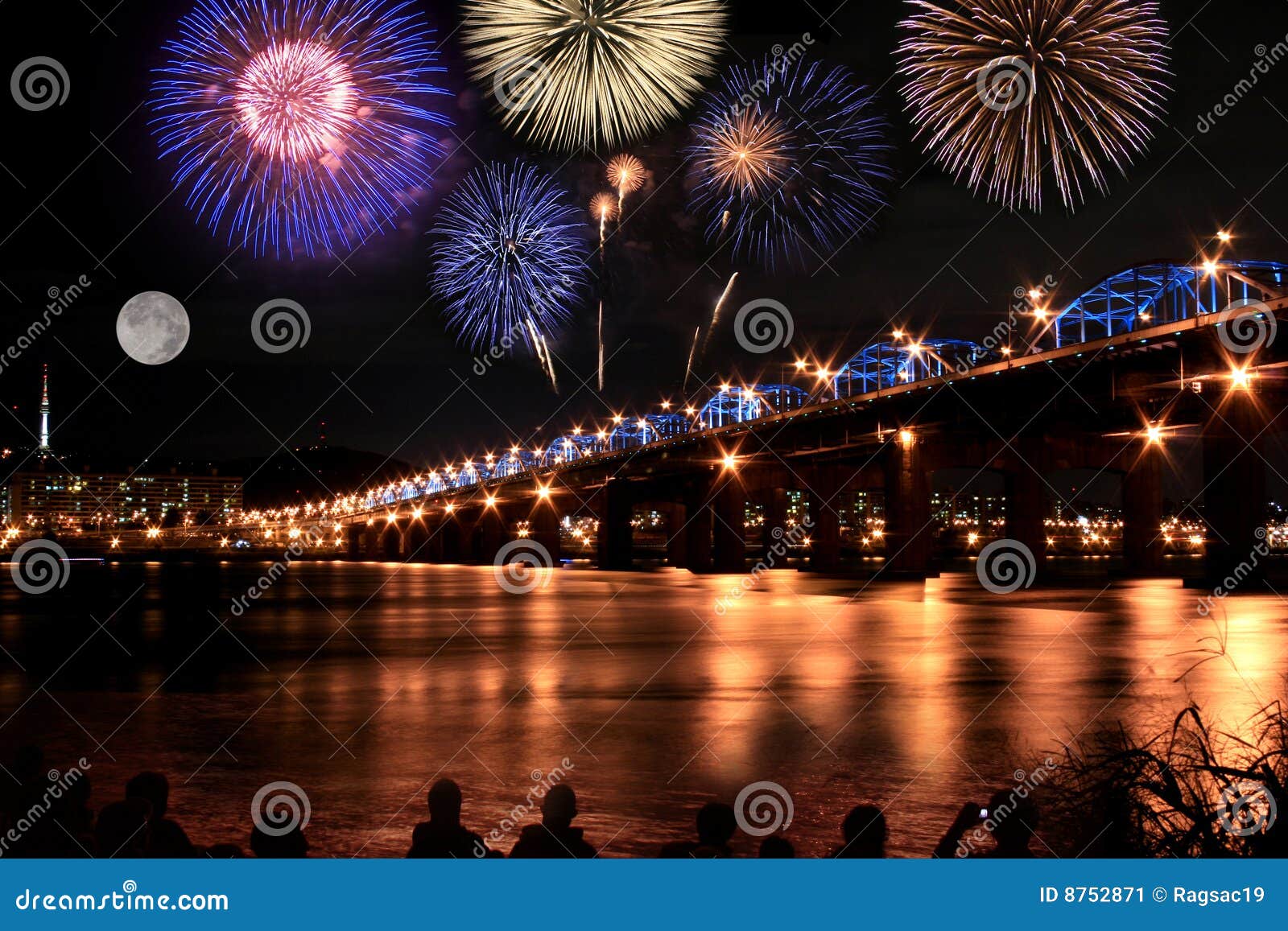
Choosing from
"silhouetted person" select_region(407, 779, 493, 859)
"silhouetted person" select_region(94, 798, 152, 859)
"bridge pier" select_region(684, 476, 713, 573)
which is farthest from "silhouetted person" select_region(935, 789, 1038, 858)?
"bridge pier" select_region(684, 476, 713, 573)

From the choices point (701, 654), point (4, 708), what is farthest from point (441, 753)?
point (701, 654)

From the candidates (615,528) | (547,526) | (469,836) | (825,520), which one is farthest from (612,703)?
(547,526)

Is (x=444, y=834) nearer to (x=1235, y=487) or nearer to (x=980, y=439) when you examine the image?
(x=1235, y=487)

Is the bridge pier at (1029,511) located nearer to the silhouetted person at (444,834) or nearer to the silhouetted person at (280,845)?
the silhouetted person at (444,834)

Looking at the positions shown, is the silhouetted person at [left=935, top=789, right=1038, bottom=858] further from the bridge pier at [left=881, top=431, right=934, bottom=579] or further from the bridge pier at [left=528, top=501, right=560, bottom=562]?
the bridge pier at [left=528, top=501, right=560, bottom=562]

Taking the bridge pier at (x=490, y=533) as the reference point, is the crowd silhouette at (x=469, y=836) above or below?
below

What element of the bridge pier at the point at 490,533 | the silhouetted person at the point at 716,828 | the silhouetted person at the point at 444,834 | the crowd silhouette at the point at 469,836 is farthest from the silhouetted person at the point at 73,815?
the bridge pier at the point at 490,533

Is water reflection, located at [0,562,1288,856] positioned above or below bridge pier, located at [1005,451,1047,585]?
below

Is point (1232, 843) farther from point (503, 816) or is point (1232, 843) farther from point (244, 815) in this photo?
point (244, 815)
